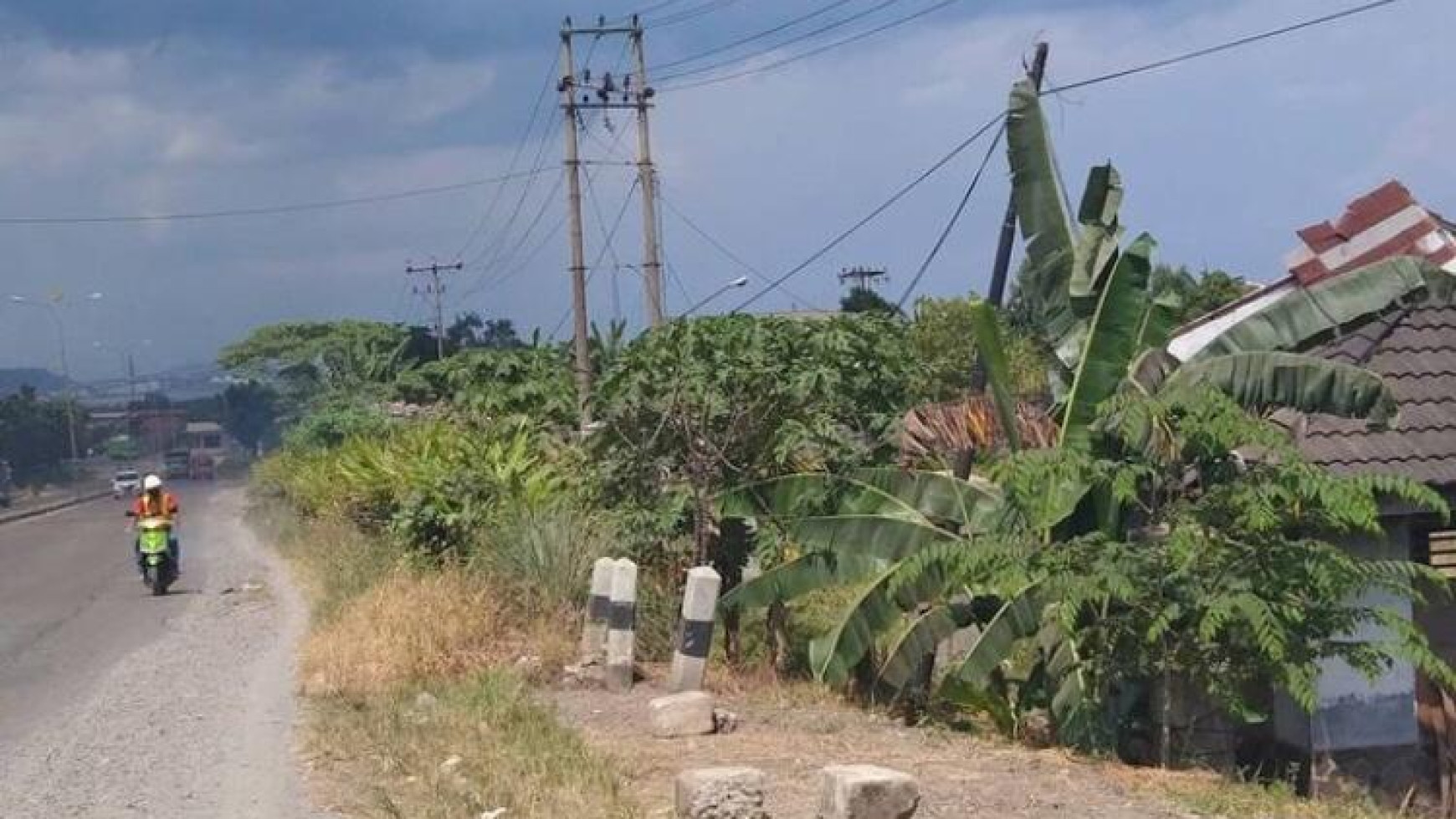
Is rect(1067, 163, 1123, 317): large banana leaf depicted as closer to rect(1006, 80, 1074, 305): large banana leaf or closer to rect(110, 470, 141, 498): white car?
rect(1006, 80, 1074, 305): large banana leaf

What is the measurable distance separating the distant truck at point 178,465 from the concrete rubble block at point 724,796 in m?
88.6

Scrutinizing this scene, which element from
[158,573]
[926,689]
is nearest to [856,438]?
[926,689]

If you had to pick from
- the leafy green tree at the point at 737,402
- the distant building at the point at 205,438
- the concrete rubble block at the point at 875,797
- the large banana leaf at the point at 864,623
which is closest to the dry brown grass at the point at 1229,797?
the concrete rubble block at the point at 875,797

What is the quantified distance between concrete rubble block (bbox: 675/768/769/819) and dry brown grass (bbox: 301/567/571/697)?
5271mm

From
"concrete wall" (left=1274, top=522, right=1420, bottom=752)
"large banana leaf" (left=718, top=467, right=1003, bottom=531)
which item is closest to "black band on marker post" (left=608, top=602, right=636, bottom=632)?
"large banana leaf" (left=718, top=467, right=1003, bottom=531)

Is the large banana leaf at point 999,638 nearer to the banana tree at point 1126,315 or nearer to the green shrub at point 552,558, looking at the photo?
the banana tree at point 1126,315

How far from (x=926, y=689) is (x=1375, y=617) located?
3.84m

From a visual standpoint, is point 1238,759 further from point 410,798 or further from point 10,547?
point 10,547

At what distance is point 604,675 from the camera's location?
13.7m

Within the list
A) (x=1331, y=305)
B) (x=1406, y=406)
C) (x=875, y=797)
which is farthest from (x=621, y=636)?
(x=1406, y=406)

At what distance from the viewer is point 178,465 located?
95562mm

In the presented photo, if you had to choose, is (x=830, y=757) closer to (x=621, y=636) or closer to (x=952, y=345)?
(x=621, y=636)

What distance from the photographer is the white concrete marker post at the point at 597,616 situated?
46.1 ft

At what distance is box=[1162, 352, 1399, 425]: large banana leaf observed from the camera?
39.9 ft
